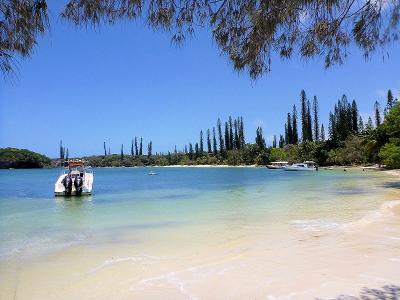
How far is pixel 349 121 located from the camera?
91250mm

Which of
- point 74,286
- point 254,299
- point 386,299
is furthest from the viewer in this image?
point 74,286

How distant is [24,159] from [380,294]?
16093cm

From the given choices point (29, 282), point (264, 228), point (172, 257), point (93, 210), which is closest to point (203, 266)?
point (172, 257)

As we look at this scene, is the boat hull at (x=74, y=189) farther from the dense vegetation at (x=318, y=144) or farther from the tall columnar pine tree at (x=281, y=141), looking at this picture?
the tall columnar pine tree at (x=281, y=141)

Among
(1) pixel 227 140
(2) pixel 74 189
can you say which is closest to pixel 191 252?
(2) pixel 74 189

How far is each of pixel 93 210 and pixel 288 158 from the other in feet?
263

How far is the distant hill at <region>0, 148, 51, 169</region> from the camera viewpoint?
148 m

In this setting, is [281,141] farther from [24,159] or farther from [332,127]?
[24,159]

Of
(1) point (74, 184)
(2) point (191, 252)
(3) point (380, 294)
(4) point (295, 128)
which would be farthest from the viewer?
(4) point (295, 128)

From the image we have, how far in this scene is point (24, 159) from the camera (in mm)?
155000

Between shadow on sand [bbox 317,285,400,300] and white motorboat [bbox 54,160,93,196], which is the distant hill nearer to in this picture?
white motorboat [bbox 54,160,93,196]

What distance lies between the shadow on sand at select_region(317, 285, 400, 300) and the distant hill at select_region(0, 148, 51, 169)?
148001mm

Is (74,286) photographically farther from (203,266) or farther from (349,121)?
(349,121)

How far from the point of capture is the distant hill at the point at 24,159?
148m
